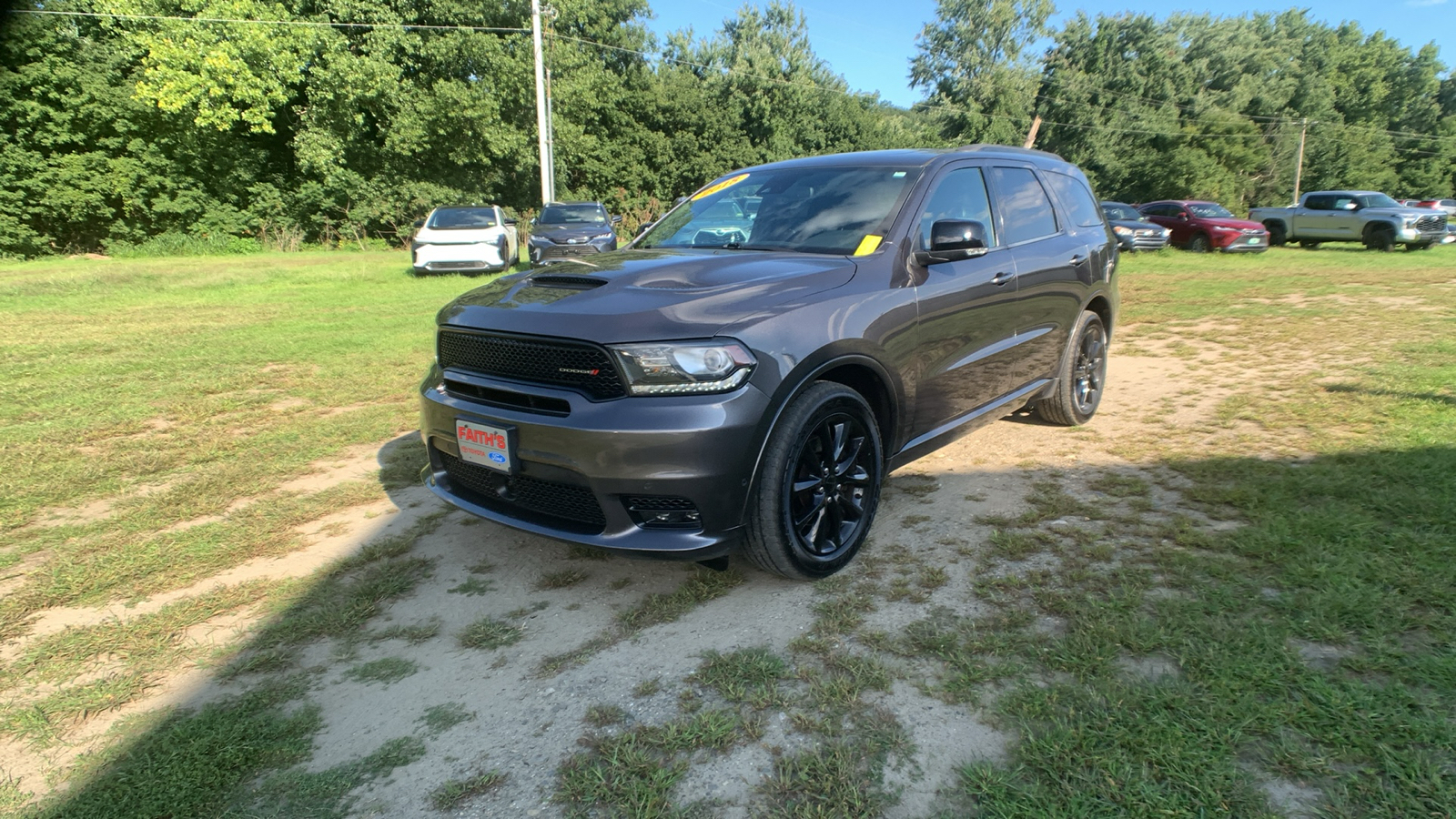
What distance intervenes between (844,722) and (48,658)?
2.72m

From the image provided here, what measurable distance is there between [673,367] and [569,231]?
15.1 m

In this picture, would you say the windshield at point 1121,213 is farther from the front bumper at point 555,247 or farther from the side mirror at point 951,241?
the side mirror at point 951,241

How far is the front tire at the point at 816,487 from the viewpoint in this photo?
298cm

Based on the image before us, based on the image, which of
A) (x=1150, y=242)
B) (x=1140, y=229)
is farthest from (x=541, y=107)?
(x=1150, y=242)

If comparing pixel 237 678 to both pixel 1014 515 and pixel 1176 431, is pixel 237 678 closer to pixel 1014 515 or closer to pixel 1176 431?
pixel 1014 515

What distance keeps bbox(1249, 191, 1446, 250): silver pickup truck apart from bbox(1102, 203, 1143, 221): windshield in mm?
5776

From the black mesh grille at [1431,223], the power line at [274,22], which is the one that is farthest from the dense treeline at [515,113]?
the black mesh grille at [1431,223]

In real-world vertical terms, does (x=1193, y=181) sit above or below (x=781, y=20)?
below

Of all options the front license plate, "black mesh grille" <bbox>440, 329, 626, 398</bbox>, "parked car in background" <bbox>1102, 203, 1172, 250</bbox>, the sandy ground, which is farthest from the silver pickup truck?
the front license plate

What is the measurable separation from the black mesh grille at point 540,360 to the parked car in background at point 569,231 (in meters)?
12.6

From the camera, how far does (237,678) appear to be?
2711mm

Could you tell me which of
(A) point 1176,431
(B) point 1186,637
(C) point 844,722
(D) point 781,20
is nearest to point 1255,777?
(B) point 1186,637

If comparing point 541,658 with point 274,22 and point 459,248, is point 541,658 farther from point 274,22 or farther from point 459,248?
point 274,22

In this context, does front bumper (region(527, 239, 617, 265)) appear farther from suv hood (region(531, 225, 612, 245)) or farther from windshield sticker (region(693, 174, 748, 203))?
windshield sticker (region(693, 174, 748, 203))
